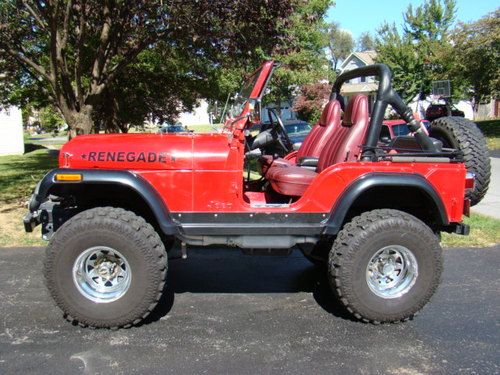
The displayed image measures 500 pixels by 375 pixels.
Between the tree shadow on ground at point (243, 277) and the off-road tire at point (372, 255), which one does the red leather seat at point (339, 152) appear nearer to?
the off-road tire at point (372, 255)

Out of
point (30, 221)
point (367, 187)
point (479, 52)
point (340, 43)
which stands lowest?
point (30, 221)

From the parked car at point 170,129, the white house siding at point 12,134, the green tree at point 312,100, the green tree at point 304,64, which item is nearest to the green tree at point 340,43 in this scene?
the green tree at point 312,100

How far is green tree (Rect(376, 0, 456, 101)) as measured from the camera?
2753 cm

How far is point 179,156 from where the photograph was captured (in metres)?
→ 3.80

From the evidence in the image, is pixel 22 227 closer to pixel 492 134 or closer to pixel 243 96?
pixel 243 96

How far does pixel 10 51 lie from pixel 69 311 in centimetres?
555

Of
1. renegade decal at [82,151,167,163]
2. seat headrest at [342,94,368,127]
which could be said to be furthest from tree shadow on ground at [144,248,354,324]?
seat headrest at [342,94,368,127]

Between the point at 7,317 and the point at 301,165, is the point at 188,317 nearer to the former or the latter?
the point at 7,317

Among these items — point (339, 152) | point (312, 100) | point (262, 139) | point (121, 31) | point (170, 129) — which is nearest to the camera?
point (339, 152)

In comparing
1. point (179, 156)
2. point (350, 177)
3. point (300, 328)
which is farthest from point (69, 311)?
point (350, 177)

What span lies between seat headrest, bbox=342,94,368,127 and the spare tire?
2.62 feet

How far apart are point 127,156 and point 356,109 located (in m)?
2.01

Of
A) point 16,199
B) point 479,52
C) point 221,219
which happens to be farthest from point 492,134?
point 221,219

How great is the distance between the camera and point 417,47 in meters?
28.8
